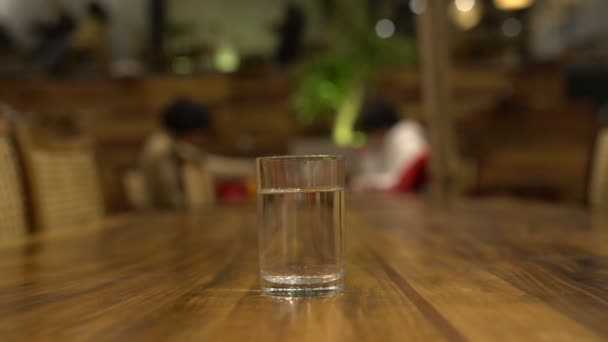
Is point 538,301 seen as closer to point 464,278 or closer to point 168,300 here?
point 464,278

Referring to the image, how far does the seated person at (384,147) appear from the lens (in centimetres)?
390

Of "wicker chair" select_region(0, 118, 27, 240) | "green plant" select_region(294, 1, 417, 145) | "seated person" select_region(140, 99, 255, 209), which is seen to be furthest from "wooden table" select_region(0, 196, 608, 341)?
"green plant" select_region(294, 1, 417, 145)

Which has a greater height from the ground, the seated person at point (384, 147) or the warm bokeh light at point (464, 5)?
the warm bokeh light at point (464, 5)

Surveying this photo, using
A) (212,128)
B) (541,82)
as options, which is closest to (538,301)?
(212,128)

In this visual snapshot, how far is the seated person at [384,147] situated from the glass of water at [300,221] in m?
3.17

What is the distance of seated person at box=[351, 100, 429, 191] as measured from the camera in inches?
154

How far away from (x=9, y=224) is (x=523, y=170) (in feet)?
7.51

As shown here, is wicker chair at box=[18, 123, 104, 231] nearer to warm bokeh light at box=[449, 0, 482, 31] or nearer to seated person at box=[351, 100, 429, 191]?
seated person at box=[351, 100, 429, 191]

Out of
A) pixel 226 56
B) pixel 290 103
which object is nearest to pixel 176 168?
pixel 290 103

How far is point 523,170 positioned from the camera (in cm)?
299

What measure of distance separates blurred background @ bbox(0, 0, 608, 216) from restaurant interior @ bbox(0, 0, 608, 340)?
0.6 inches

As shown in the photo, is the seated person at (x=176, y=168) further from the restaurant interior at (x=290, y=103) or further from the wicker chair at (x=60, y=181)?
the wicker chair at (x=60, y=181)

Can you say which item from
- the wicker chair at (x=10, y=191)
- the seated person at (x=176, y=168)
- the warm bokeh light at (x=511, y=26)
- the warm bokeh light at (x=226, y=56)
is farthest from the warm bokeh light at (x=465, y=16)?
the wicker chair at (x=10, y=191)

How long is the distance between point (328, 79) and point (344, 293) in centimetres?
501
